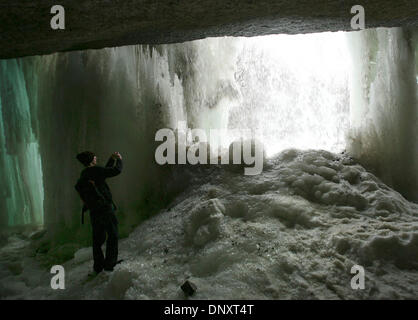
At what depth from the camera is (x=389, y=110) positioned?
20.3 ft

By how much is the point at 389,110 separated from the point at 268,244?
3.78 metres

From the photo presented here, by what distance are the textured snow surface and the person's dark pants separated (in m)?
0.15

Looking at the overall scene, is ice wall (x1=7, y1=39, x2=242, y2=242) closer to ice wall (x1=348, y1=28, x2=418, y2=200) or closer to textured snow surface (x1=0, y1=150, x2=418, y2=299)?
textured snow surface (x1=0, y1=150, x2=418, y2=299)

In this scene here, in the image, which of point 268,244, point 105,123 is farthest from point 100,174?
point 105,123

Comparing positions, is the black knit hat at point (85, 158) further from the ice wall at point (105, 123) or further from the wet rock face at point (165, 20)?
the ice wall at point (105, 123)

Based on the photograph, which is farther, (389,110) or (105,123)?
(105,123)

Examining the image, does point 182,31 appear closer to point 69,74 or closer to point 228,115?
point 69,74

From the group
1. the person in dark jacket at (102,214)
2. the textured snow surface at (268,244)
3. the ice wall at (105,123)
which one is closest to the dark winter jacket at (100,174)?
the person in dark jacket at (102,214)

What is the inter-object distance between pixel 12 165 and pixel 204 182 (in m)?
6.18

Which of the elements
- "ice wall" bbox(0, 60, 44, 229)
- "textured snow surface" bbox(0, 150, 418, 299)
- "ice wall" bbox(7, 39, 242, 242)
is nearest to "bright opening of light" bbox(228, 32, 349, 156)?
"textured snow surface" bbox(0, 150, 418, 299)

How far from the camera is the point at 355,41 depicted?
21.3ft

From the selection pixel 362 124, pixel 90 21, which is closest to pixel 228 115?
pixel 362 124

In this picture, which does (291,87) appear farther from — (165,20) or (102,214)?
(102,214)

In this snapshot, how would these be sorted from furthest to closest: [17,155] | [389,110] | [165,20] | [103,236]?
[17,155] → [389,110] → [103,236] → [165,20]
